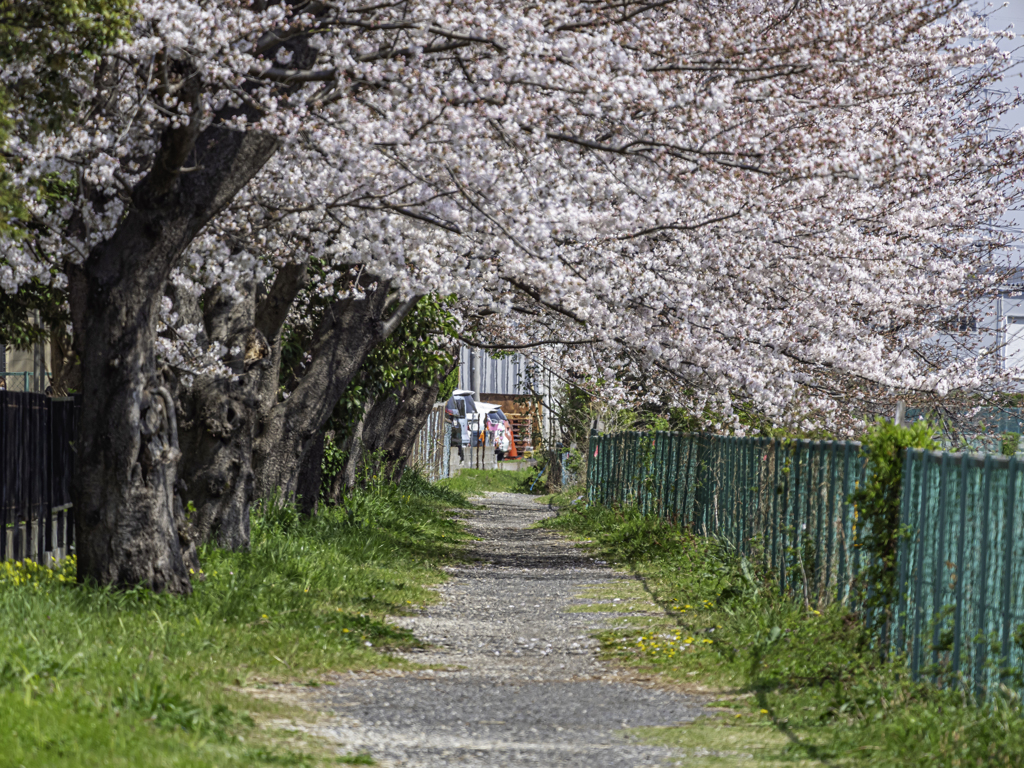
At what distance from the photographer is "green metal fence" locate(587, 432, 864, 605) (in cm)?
892

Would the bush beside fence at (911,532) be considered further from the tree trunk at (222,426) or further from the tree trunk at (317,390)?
the tree trunk at (222,426)

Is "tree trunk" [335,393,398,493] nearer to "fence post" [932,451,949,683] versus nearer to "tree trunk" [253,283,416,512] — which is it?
"tree trunk" [253,283,416,512]

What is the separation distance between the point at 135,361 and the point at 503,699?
345cm

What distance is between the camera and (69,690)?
18.4ft

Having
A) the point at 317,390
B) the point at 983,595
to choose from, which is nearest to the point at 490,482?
the point at 317,390

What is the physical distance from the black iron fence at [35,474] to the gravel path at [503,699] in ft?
9.85

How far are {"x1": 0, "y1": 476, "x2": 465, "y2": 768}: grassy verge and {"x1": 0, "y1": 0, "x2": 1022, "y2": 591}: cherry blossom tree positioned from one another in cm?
66

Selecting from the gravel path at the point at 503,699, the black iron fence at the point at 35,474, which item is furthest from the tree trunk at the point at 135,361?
the gravel path at the point at 503,699

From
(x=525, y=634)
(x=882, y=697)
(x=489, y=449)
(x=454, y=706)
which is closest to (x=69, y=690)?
(x=454, y=706)

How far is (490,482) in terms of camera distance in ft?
123

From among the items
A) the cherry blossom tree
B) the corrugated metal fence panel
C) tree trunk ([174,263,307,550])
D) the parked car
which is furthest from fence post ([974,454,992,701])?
the parked car

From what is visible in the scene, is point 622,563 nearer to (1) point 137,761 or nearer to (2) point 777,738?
(2) point 777,738

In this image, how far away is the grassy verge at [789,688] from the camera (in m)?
5.59

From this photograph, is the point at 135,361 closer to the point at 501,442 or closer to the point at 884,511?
the point at 884,511
